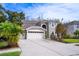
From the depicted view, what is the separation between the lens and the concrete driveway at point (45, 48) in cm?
468

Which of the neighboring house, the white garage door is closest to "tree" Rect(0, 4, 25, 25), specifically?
the white garage door

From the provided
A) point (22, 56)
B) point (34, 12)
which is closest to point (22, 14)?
point (34, 12)

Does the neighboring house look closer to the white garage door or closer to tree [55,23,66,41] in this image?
tree [55,23,66,41]

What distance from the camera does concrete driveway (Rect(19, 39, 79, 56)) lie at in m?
4.68

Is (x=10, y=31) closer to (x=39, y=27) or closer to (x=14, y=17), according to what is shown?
(x=14, y=17)

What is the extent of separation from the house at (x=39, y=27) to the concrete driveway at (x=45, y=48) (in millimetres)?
103

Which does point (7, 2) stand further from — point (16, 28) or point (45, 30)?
point (45, 30)

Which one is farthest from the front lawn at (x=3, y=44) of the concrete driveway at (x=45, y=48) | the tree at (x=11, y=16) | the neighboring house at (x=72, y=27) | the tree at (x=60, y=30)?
the neighboring house at (x=72, y=27)

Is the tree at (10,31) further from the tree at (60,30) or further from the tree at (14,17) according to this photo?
the tree at (60,30)

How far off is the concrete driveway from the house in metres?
0.10

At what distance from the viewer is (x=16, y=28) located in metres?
4.71

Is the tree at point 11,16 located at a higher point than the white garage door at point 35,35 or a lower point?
higher

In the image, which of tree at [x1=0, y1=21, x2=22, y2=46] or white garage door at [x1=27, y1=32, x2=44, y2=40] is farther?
white garage door at [x1=27, y1=32, x2=44, y2=40]

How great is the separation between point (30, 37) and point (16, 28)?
10.8 inches
